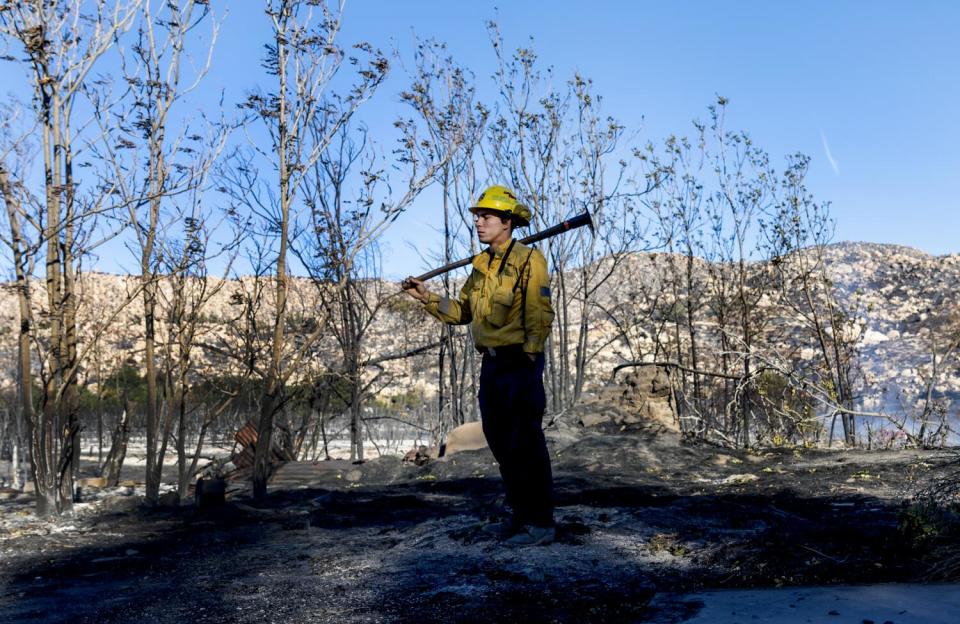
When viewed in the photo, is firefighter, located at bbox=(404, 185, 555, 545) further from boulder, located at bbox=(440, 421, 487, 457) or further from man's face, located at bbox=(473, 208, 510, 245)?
boulder, located at bbox=(440, 421, 487, 457)

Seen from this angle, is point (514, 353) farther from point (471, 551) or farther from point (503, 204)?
point (471, 551)

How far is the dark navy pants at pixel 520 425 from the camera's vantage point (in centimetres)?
416

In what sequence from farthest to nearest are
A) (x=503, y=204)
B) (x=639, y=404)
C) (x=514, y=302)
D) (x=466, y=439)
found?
(x=639, y=404), (x=466, y=439), (x=503, y=204), (x=514, y=302)

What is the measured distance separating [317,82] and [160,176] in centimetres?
174

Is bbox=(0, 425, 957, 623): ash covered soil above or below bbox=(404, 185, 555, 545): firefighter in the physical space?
below

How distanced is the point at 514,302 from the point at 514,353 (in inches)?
10.0

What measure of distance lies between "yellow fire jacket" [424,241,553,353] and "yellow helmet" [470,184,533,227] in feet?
0.54

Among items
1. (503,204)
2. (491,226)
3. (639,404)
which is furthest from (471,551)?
(639,404)

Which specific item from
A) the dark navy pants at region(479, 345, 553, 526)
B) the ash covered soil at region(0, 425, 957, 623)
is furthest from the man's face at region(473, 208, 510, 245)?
the ash covered soil at region(0, 425, 957, 623)

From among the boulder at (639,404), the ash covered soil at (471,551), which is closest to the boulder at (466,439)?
the boulder at (639,404)

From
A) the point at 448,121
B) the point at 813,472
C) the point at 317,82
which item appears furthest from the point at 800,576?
the point at 448,121

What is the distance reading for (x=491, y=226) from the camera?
4.31m

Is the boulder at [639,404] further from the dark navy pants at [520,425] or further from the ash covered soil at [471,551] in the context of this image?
the dark navy pants at [520,425]

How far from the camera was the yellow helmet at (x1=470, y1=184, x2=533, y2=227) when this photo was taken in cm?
429
